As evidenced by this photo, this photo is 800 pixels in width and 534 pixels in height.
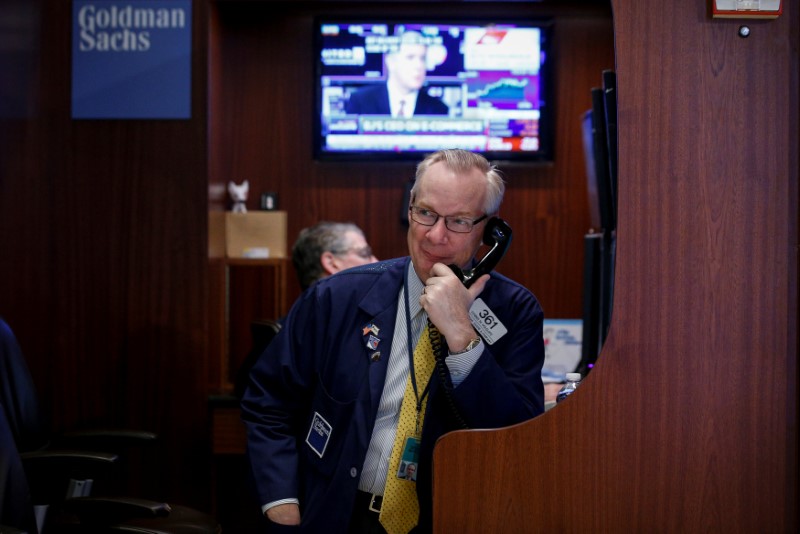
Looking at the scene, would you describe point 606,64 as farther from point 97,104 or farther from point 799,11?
point 799,11

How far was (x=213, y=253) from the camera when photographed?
4.18 m

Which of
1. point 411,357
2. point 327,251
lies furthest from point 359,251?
point 411,357

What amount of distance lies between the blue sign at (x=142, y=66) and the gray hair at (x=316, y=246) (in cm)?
80

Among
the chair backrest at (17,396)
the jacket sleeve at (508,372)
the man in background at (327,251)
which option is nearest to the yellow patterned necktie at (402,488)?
the jacket sleeve at (508,372)

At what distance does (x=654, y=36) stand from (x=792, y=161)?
274 millimetres

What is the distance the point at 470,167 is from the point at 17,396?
1.98 meters

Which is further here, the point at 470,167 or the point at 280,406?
the point at 280,406

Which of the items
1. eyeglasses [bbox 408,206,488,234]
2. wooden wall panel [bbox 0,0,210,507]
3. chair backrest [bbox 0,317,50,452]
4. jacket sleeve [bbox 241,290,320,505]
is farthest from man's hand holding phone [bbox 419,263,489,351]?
wooden wall panel [bbox 0,0,210,507]

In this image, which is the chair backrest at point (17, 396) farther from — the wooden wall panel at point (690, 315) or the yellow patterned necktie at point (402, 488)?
the wooden wall panel at point (690, 315)

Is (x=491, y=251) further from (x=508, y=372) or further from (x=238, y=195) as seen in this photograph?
(x=238, y=195)

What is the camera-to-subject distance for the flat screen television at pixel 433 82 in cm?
453

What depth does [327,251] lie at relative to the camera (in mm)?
3887

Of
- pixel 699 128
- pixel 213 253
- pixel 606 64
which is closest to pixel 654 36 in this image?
pixel 699 128

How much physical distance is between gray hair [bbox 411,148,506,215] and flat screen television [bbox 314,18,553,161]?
99.1 inches
